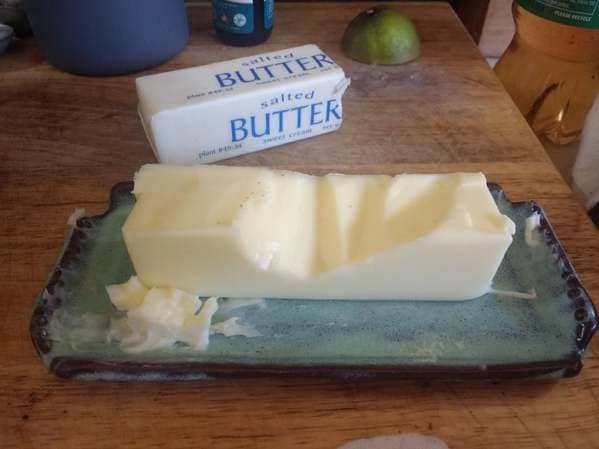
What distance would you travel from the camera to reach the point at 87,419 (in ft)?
2.10

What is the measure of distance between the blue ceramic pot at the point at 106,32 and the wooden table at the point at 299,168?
0.05 m

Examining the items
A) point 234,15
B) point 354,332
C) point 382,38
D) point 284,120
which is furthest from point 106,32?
point 354,332

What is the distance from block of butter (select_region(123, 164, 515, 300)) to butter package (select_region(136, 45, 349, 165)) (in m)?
0.20

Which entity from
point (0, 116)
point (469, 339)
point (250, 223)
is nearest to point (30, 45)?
point (0, 116)

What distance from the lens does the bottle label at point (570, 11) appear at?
3.35 ft

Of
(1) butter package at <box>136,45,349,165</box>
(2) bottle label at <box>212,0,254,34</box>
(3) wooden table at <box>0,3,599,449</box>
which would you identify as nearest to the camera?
(3) wooden table at <box>0,3,599,449</box>

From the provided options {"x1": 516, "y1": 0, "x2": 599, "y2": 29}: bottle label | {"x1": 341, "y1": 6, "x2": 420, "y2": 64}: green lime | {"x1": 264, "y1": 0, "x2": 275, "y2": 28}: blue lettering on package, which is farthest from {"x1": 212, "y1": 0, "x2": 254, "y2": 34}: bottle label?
{"x1": 516, "y1": 0, "x2": 599, "y2": 29}: bottle label

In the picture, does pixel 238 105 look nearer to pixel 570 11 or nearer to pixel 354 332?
pixel 354 332

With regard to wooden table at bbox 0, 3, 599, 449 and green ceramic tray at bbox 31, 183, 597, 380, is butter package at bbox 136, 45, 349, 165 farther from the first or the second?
green ceramic tray at bbox 31, 183, 597, 380

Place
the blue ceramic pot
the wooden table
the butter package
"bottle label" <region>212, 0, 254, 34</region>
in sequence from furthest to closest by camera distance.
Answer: "bottle label" <region>212, 0, 254, 34</region> < the blue ceramic pot < the butter package < the wooden table

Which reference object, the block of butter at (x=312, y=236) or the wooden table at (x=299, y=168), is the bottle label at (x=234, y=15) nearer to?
the wooden table at (x=299, y=168)

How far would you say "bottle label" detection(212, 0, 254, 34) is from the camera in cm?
123

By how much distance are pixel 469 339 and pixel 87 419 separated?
47cm

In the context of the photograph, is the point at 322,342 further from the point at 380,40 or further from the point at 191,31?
the point at 191,31
